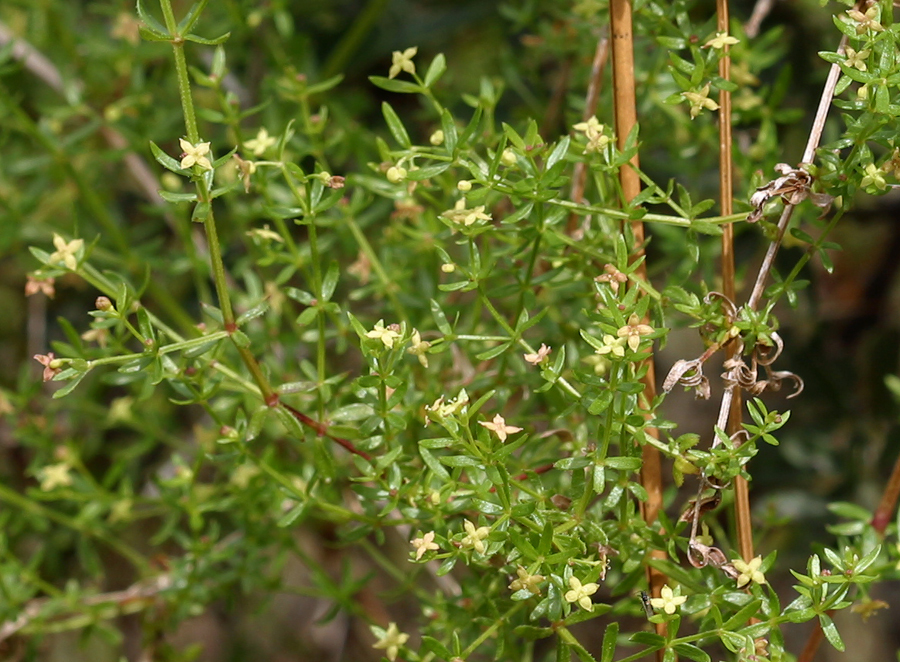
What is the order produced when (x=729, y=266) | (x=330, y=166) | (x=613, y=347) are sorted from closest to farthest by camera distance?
(x=613, y=347), (x=729, y=266), (x=330, y=166)

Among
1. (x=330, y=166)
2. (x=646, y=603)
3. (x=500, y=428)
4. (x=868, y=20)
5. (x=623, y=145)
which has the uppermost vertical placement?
(x=868, y=20)

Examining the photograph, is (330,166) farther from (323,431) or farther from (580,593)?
(580,593)

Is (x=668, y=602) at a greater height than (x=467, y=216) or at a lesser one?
lesser

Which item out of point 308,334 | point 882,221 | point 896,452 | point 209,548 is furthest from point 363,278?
point 882,221

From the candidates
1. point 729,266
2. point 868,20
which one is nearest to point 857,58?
point 868,20

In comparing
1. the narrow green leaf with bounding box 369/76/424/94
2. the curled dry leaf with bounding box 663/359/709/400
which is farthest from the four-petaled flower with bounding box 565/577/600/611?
the narrow green leaf with bounding box 369/76/424/94

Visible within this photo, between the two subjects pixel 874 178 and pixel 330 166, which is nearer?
pixel 874 178
